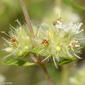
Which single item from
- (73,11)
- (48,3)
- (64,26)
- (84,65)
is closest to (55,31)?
(64,26)

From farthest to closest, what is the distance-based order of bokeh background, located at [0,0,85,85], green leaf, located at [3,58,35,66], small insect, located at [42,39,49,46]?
bokeh background, located at [0,0,85,85]
green leaf, located at [3,58,35,66]
small insect, located at [42,39,49,46]

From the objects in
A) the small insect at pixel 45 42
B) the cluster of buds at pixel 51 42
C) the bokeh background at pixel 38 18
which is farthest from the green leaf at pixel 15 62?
the bokeh background at pixel 38 18

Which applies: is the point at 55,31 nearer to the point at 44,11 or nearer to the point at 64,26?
the point at 64,26

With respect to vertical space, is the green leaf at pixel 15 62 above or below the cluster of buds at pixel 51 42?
below

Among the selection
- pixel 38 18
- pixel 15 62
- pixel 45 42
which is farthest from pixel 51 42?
pixel 38 18

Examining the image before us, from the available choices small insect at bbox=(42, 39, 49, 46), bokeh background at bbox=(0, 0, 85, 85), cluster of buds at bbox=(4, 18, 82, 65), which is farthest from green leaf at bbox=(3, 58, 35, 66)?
bokeh background at bbox=(0, 0, 85, 85)

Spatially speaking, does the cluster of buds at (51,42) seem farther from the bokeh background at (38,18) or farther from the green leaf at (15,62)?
the bokeh background at (38,18)

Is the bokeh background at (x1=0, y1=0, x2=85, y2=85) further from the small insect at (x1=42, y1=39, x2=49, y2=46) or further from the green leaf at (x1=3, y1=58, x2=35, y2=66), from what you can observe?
the small insect at (x1=42, y1=39, x2=49, y2=46)

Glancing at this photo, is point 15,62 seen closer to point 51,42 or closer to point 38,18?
point 51,42
